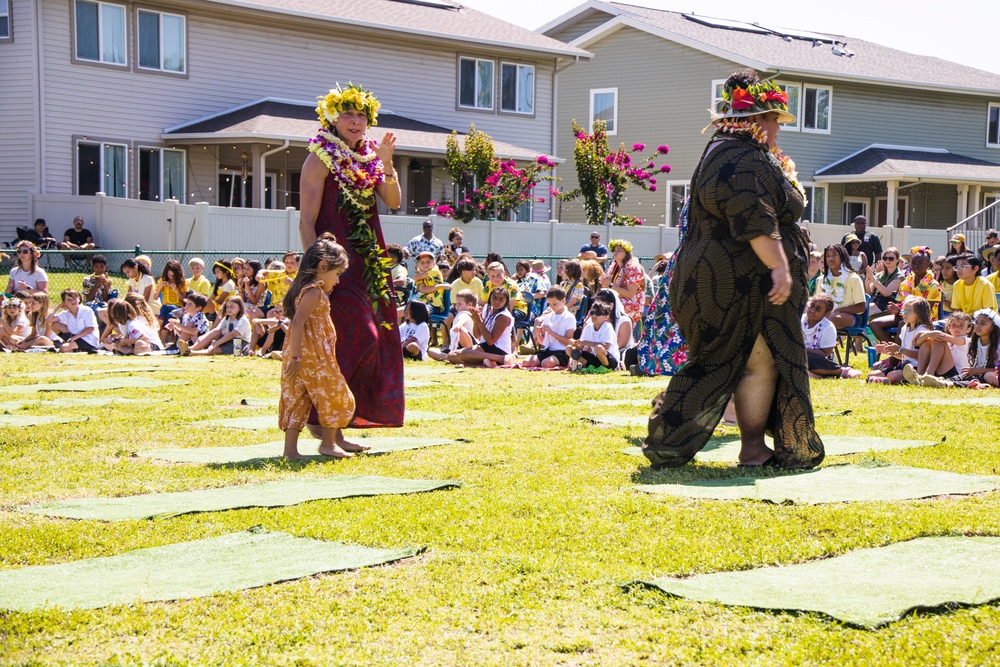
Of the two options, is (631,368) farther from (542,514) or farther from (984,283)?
(542,514)

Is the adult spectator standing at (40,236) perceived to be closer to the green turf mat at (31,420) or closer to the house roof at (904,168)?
the green turf mat at (31,420)

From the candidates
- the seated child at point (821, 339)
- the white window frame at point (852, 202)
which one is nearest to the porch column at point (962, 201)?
the white window frame at point (852, 202)

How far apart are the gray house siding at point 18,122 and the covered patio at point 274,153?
2.88 meters

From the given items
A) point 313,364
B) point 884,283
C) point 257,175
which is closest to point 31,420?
point 313,364

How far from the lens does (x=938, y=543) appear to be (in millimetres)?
5008

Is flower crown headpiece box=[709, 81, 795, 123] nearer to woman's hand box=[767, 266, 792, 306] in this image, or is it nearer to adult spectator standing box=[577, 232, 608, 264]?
woman's hand box=[767, 266, 792, 306]

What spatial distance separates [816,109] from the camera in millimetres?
36781

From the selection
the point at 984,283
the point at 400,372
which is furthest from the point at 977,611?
the point at 984,283

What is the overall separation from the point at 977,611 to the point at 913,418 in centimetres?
551

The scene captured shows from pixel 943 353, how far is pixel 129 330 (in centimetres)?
1036

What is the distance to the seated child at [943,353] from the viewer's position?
41.0 feet

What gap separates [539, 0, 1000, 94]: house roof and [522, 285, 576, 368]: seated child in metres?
21.1

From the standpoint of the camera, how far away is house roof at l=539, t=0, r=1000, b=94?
35.7m

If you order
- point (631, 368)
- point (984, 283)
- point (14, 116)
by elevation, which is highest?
point (14, 116)
